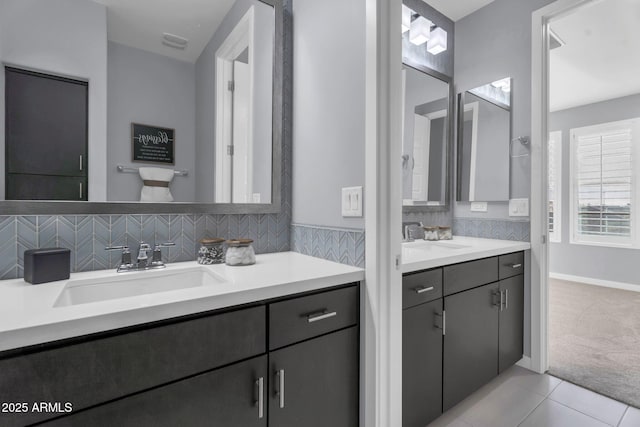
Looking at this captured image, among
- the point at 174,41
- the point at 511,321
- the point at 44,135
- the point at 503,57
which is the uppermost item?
the point at 503,57

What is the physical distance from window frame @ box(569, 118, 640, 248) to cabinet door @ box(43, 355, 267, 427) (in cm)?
538

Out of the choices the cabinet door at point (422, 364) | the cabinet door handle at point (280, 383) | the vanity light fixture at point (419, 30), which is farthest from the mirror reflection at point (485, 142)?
the cabinet door handle at point (280, 383)

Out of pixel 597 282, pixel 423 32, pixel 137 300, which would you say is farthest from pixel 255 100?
pixel 597 282

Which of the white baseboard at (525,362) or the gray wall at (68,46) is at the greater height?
the gray wall at (68,46)

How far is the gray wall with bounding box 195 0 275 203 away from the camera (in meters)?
1.47

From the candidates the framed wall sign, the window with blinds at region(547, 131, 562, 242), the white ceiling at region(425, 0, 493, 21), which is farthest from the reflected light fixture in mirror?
the window with blinds at region(547, 131, 562, 242)

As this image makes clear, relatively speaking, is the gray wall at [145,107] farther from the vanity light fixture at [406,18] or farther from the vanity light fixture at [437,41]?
the vanity light fixture at [437,41]

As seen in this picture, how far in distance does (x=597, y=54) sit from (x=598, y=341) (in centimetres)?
271

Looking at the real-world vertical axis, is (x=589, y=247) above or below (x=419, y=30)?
below

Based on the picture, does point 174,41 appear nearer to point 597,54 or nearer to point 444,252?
point 444,252

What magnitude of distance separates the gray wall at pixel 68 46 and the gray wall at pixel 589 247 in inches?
209

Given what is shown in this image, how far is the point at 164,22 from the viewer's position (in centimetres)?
137

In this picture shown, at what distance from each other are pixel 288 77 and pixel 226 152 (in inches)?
21.0

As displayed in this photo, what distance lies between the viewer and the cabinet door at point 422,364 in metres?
1.36
